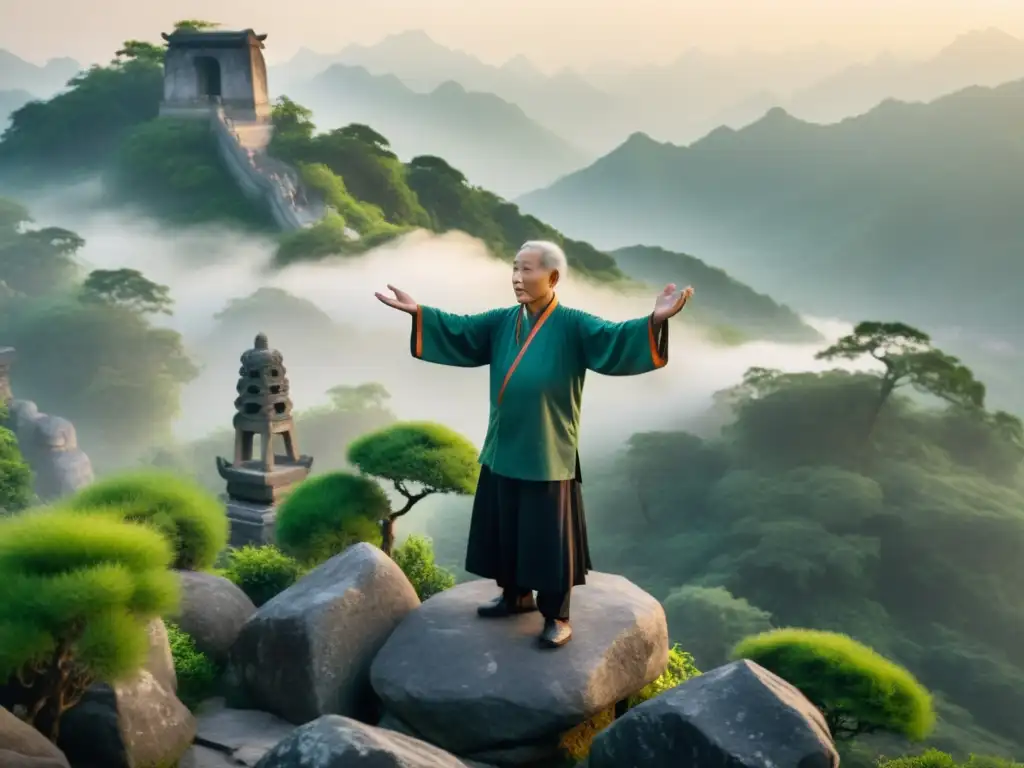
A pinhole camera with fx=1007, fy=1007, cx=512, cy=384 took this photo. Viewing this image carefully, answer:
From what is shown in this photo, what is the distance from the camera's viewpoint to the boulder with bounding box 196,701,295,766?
4481 millimetres

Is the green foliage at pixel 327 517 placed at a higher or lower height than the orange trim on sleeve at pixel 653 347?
lower

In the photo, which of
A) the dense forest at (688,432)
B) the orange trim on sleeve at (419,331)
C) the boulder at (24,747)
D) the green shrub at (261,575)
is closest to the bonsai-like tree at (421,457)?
the green shrub at (261,575)

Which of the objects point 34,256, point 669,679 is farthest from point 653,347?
point 34,256

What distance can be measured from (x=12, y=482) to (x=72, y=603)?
11.8 meters

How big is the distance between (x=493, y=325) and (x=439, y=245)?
23390 mm

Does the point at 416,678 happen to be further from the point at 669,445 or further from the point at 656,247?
the point at 656,247

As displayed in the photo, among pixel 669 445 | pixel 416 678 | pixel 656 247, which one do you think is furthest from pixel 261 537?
pixel 656 247

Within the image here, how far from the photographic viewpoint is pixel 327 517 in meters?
7.34

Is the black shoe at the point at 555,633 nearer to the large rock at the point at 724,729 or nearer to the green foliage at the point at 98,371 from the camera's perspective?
the large rock at the point at 724,729

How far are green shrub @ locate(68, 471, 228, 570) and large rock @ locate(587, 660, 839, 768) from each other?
3010 mm

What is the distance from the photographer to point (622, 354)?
440 centimetres

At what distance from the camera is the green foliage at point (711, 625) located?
48.9 ft

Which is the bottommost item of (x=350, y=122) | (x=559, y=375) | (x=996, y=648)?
(x=996, y=648)

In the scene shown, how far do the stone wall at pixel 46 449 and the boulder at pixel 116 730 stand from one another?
17012 mm
